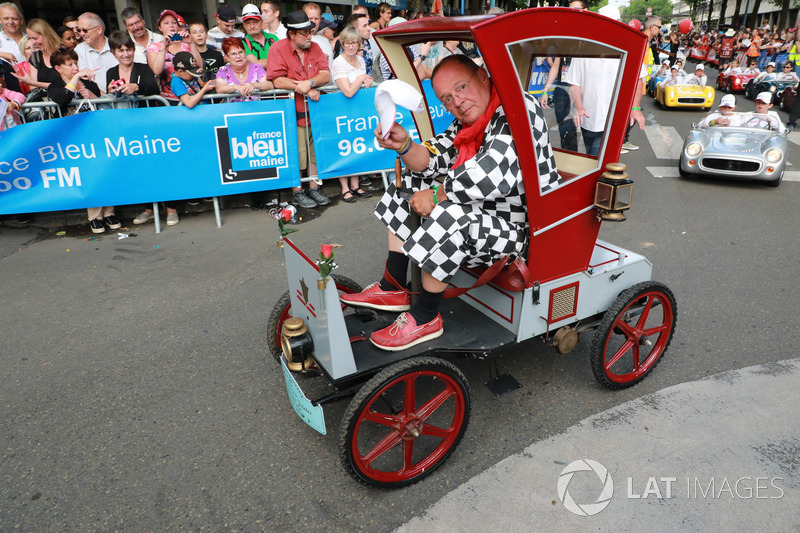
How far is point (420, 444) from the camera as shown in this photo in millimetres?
2697

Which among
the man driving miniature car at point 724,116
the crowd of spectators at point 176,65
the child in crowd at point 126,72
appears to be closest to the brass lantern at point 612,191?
the crowd of spectators at point 176,65

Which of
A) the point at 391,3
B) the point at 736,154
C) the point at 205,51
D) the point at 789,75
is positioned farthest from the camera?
the point at 391,3

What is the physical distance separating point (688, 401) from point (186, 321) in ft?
10.6

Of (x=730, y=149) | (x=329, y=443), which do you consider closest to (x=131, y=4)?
(x=730, y=149)

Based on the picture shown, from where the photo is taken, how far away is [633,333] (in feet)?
10.0

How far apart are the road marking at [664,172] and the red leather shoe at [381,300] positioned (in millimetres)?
6078

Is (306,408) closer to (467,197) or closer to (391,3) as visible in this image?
(467,197)

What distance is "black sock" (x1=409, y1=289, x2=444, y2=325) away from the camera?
262 cm

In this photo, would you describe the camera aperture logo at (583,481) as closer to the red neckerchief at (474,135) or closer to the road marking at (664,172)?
the red neckerchief at (474,135)

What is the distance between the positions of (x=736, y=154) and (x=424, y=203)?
19.8 feet

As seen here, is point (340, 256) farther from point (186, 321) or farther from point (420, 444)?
point (420, 444)
